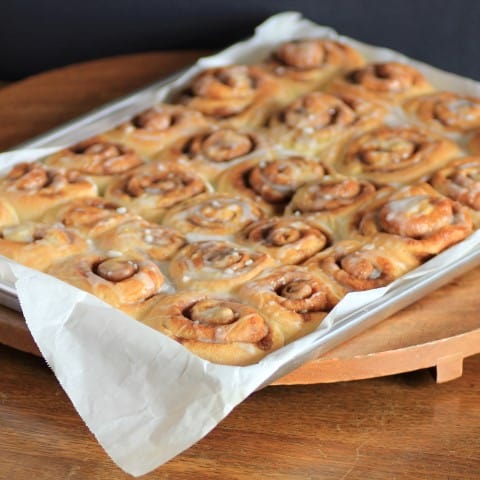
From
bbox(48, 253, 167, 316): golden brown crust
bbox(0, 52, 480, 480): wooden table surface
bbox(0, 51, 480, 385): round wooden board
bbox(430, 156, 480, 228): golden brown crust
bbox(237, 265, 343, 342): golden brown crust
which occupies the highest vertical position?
bbox(48, 253, 167, 316): golden brown crust

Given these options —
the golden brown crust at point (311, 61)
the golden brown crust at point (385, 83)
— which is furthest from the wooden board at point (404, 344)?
the golden brown crust at point (311, 61)

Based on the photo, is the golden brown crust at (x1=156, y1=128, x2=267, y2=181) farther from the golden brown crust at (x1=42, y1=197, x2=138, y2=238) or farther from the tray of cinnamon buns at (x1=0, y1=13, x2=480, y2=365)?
the golden brown crust at (x1=42, y1=197, x2=138, y2=238)

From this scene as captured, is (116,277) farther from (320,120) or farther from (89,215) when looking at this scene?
(320,120)

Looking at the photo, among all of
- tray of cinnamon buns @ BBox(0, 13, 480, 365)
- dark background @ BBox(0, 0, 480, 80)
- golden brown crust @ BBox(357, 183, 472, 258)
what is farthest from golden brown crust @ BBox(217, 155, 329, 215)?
dark background @ BBox(0, 0, 480, 80)

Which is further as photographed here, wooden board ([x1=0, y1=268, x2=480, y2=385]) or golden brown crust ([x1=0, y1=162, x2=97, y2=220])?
golden brown crust ([x1=0, y1=162, x2=97, y2=220])

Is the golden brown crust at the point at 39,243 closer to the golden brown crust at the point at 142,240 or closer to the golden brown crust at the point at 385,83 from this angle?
the golden brown crust at the point at 142,240

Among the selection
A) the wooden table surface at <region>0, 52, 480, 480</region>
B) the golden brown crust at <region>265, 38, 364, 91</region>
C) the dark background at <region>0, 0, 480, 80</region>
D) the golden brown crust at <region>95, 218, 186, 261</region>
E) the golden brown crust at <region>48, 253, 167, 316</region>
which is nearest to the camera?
the wooden table surface at <region>0, 52, 480, 480</region>

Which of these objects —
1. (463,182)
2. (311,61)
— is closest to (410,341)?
(463,182)

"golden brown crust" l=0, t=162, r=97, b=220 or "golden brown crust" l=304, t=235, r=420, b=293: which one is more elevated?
"golden brown crust" l=0, t=162, r=97, b=220
